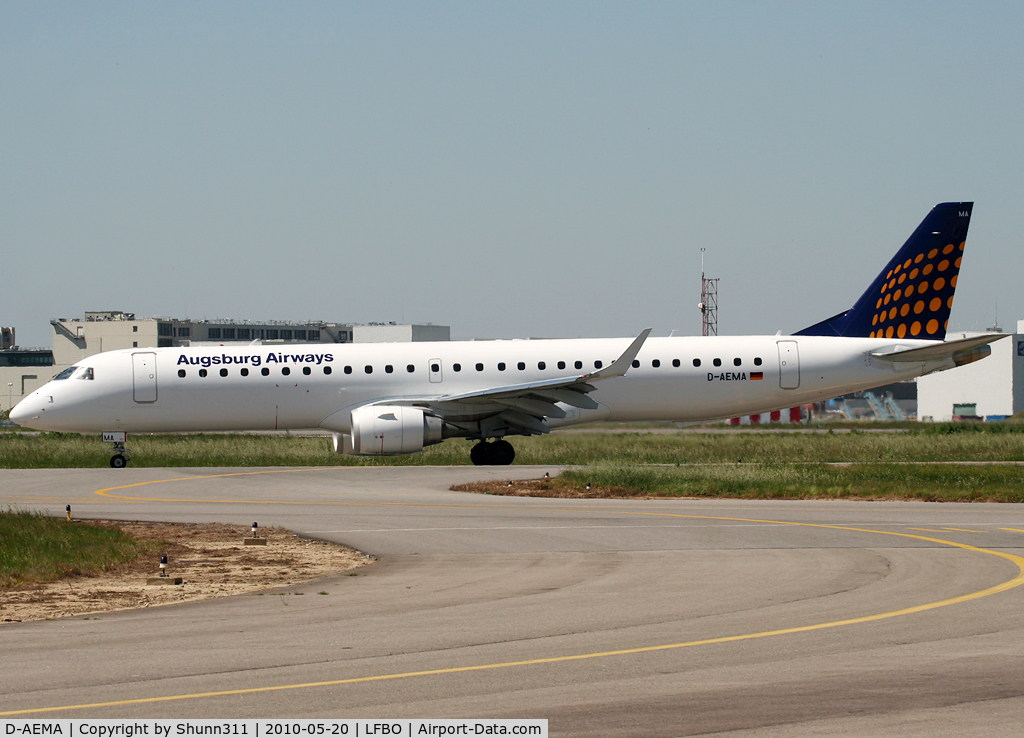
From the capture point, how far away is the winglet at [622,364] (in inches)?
1205

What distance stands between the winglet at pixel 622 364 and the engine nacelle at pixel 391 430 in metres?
4.39

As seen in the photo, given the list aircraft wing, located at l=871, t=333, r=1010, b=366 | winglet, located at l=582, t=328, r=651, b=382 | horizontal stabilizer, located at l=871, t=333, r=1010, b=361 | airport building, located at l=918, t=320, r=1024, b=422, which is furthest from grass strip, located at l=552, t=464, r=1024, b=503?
airport building, located at l=918, t=320, r=1024, b=422

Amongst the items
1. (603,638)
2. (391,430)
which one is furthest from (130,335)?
(603,638)

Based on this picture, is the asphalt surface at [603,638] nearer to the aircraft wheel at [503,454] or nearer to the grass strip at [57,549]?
the grass strip at [57,549]

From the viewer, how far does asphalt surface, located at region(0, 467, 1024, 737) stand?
783cm

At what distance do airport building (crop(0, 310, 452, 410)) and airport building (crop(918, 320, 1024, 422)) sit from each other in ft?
135

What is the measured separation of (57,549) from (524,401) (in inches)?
669

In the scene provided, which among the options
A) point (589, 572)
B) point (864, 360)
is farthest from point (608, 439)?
point (589, 572)

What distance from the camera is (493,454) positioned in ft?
109

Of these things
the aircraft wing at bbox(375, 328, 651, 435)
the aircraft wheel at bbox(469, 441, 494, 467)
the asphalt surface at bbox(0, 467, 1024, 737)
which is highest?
the aircraft wing at bbox(375, 328, 651, 435)

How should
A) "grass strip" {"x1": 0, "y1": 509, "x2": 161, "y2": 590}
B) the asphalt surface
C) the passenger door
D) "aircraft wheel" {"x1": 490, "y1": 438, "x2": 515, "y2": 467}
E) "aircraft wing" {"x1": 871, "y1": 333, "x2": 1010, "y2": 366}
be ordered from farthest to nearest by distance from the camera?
"aircraft wheel" {"x1": 490, "y1": 438, "x2": 515, "y2": 467}, the passenger door, "aircraft wing" {"x1": 871, "y1": 333, "x2": 1010, "y2": 366}, "grass strip" {"x1": 0, "y1": 509, "x2": 161, "y2": 590}, the asphalt surface

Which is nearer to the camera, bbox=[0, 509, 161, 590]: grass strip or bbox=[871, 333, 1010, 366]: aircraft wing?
bbox=[0, 509, 161, 590]: grass strip

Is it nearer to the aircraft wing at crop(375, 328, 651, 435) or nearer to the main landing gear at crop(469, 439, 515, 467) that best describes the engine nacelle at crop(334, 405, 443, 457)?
the aircraft wing at crop(375, 328, 651, 435)

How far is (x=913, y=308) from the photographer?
3538 cm
